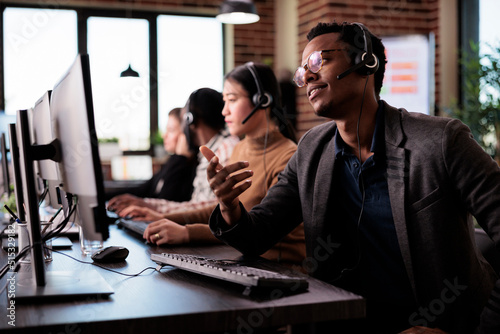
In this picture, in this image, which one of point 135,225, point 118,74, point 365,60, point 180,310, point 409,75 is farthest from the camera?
point 118,74

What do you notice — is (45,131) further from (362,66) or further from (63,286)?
(362,66)

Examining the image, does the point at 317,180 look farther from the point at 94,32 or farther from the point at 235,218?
the point at 94,32

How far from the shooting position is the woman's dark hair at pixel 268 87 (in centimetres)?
210

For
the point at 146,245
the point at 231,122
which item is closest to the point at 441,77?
the point at 231,122

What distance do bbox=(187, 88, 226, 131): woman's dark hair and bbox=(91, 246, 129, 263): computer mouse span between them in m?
1.57

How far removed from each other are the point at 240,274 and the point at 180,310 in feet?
0.53

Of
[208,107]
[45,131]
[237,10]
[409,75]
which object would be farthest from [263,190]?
[409,75]

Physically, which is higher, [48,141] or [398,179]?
[48,141]

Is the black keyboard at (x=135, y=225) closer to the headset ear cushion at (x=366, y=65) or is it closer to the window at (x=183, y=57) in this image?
the headset ear cushion at (x=366, y=65)

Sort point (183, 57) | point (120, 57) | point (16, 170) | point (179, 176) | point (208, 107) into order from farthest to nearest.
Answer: point (183, 57), point (120, 57), point (179, 176), point (208, 107), point (16, 170)

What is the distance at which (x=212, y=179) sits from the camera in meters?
1.27

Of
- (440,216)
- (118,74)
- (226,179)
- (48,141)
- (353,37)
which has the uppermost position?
(118,74)

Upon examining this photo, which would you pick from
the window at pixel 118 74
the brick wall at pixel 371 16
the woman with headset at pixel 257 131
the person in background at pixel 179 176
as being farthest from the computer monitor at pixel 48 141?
the window at pixel 118 74

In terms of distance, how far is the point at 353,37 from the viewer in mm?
1521
